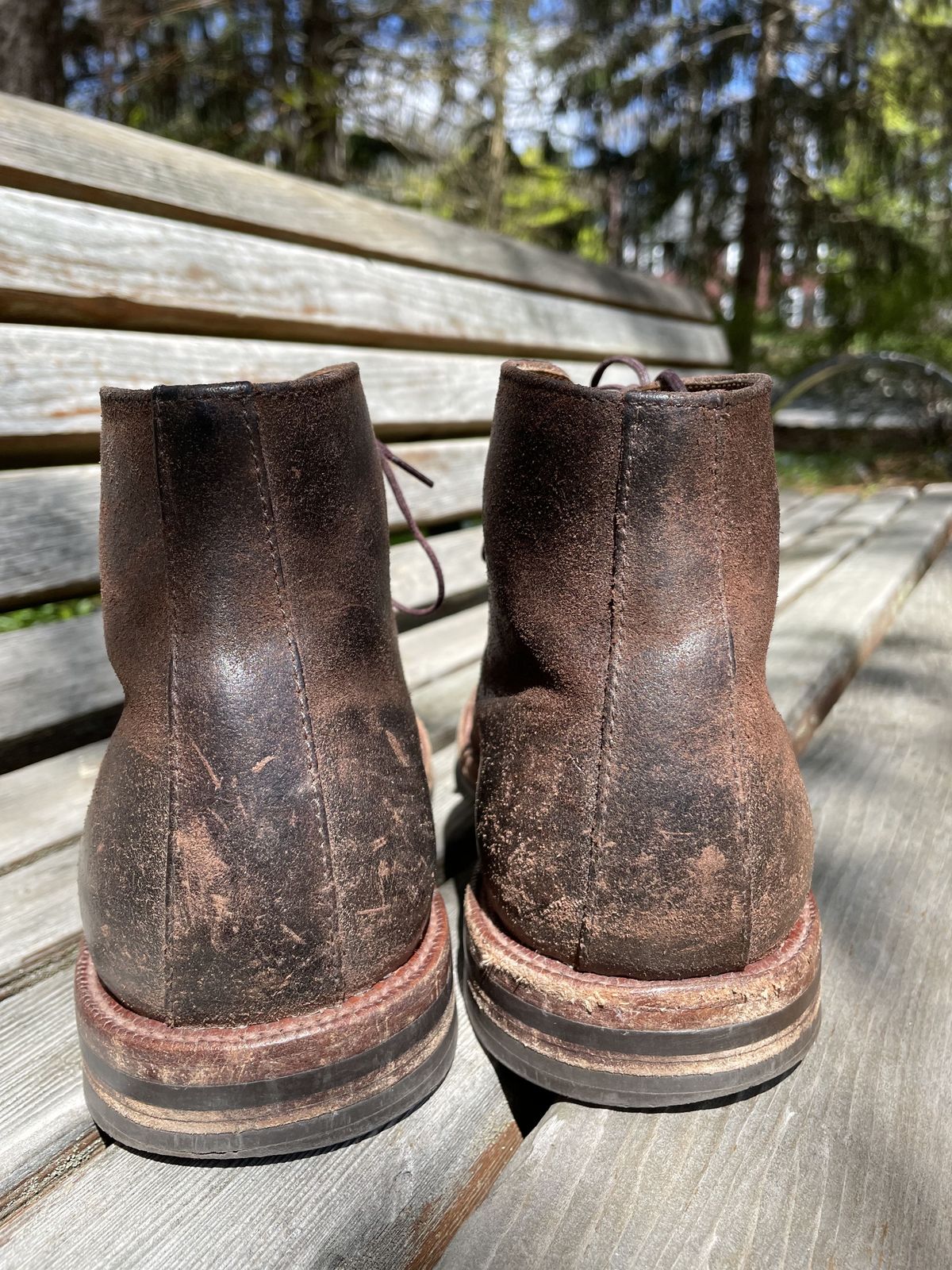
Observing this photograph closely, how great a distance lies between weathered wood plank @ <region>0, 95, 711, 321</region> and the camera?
4.92 feet

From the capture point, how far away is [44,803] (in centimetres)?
139

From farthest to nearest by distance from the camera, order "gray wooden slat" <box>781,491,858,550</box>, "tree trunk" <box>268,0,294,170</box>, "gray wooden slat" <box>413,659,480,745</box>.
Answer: "tree trunk" <box>268,0,294,170</box> < "gray wooden slat" <box>781,491,858,550</box> < "gray wooden slat" <box>413,659,480,745</box>

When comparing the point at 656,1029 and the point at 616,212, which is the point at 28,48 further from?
the point at 616,212

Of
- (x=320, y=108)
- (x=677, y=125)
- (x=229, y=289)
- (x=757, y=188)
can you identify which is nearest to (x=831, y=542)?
(x=229, y=289)

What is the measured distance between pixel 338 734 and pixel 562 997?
1.07ft

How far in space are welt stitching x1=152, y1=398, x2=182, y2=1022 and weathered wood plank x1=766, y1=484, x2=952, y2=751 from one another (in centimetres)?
110

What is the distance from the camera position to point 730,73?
870 cm

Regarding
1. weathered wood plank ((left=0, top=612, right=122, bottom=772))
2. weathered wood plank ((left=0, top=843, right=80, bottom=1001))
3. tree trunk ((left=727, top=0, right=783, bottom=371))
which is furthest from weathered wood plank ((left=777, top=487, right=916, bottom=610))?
tree trunk ((left=727, top=0, right=783, bottom=371))

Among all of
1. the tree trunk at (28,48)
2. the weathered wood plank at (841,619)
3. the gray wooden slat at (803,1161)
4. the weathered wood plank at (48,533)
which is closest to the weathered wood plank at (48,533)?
the weathered wood plank at (48,533)

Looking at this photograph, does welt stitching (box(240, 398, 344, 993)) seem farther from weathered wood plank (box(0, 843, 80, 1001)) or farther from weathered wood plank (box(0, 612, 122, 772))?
weathered wood plank (box(0, 612, 122, 772))

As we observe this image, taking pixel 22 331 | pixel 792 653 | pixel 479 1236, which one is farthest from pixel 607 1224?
pixel 22 331

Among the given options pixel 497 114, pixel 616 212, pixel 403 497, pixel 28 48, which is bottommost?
pixel 403 497

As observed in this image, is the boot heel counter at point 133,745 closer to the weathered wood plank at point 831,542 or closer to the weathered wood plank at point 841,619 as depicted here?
the weathered wood plank at point 841,619

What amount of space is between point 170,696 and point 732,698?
0.52m
